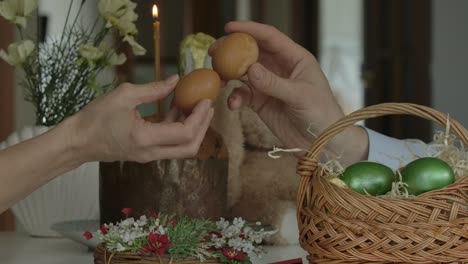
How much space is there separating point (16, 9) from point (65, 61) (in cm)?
14

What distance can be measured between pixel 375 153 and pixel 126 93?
0.47 metres

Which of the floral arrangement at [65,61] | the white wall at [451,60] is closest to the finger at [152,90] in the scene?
the floral arrangement at [65,61]

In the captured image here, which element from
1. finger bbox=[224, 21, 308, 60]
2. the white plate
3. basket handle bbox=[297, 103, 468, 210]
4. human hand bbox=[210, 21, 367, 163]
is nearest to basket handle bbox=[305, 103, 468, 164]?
basket handle bbox=[297, 103, 468, 210]

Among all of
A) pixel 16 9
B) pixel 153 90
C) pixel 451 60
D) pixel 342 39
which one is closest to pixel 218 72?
pixel 153 90

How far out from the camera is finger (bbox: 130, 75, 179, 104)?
3.30ft

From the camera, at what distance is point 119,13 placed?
5.03 ft

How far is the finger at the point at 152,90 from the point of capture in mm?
1006

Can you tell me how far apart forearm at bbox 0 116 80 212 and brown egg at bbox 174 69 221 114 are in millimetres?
137

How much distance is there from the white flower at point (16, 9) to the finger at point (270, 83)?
502mm

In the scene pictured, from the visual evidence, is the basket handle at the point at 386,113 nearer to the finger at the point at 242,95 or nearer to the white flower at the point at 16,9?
the finger at the point at 242,95

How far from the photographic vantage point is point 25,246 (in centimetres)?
148

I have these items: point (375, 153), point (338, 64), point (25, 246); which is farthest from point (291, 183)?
point (338, 64)

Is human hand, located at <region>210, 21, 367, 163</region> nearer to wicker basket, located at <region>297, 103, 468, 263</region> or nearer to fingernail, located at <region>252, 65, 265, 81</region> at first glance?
fingernail, located at <region>252, 65, 265, 81</region>

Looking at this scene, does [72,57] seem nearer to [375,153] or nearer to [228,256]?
[375,153]
